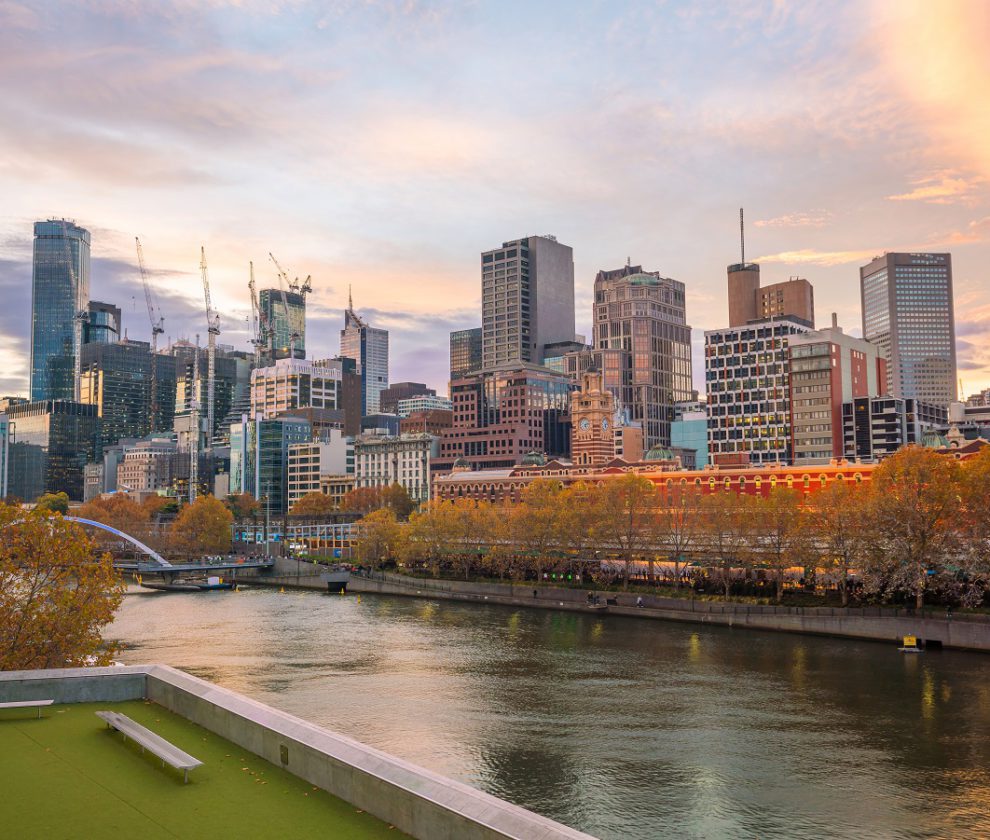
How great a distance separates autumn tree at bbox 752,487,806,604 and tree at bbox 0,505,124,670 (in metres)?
77.8

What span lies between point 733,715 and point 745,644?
32858 mm

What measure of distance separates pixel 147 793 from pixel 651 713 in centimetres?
4214

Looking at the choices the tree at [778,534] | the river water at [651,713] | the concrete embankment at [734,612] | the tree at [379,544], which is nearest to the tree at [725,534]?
the tree at [778,534]

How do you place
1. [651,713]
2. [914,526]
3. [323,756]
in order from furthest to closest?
[914,526] → [651,713] → [323,756]

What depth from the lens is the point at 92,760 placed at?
2722cm

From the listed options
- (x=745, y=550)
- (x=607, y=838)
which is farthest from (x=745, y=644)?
(x=607, y=838)

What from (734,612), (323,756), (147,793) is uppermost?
(323,756)

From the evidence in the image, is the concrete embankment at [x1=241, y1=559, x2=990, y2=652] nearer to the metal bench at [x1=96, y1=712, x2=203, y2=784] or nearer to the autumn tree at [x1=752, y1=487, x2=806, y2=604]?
the autumn tree at [x1=752, y1=487, x2=806, y2=604]

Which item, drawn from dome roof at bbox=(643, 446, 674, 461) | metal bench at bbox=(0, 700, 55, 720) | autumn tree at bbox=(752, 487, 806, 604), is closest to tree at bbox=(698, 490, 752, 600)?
autumn tree at bbox=(752, 487, 806, 604)

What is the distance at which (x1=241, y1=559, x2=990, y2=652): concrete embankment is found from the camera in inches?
3460

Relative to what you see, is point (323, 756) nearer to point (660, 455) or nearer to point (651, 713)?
point (651, 713)

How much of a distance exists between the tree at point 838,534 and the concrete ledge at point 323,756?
81.0 m

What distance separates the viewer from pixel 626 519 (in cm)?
13288

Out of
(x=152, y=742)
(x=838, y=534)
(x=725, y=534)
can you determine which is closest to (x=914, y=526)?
(x=838, y=534)
